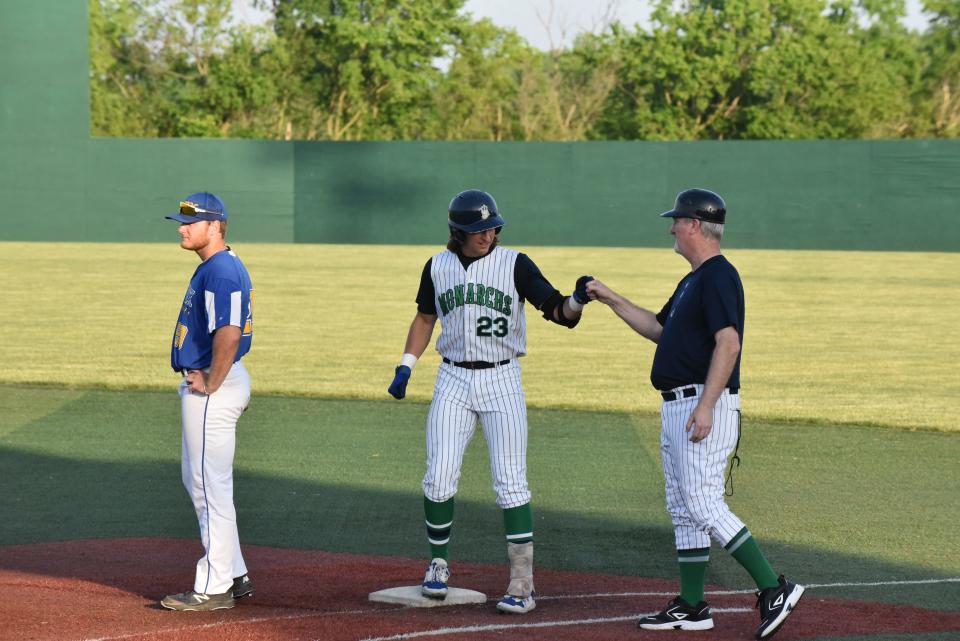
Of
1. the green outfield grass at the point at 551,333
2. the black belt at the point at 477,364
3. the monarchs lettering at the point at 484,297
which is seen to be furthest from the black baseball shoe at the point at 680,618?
the green outfield grass at the point at 551,333

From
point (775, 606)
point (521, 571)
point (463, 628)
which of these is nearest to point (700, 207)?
point (775, 606)

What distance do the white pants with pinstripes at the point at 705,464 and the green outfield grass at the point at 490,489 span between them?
48.9 inches

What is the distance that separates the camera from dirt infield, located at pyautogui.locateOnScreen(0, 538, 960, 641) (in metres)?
5.25

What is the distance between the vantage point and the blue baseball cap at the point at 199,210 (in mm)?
5746

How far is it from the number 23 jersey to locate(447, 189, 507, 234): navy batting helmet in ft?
0.51

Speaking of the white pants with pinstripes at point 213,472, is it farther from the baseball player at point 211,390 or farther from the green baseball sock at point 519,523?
the green baseball sock at point 519,523

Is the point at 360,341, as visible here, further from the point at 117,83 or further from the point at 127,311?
the point at 117,83

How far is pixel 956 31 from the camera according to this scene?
233 feet

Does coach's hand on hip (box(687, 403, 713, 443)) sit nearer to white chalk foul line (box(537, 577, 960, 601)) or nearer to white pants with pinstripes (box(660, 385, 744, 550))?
white pants with pinstripes (box(660, 385, 744, 550))

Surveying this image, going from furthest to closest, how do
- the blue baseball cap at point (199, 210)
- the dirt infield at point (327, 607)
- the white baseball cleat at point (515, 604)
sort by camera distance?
the blue baseball cap at point (199, 210)
the white baseball cleat at point (515, 604)
the dirt infield at point (327, 607)

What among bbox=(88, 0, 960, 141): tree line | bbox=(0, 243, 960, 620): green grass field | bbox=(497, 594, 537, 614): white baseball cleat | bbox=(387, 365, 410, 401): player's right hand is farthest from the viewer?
bbox=(88, 0, 960, 141): tree line

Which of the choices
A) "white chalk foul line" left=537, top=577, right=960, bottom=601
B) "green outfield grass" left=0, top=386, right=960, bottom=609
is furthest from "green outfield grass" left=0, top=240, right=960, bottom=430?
"white chalk foul line" left=537, top=577, right=960, bottom=601

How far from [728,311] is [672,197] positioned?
3456 cm

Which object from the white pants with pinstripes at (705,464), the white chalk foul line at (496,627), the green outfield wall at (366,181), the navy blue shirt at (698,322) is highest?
the green outfield wall at (366,181)
